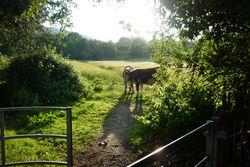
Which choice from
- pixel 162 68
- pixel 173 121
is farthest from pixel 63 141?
pixel 162 68

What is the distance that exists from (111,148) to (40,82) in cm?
757

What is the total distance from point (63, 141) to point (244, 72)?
19.0ft

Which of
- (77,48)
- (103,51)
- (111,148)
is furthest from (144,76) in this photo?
(103,51)

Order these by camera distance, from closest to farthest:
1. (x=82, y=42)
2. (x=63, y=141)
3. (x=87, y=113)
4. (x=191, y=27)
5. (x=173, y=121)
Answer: (x=191, y=27), (x=173, y=121), (x=63, y=141), (x=87, y=113), (x=82, y=42)

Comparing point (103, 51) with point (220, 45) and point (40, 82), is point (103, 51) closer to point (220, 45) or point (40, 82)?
point (40, 82)

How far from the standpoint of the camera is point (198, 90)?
4758 mm

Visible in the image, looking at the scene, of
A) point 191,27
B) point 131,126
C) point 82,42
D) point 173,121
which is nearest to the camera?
point 191,27

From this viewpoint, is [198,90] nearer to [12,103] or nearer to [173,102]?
[173,102]

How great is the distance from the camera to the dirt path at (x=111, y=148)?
5084mm

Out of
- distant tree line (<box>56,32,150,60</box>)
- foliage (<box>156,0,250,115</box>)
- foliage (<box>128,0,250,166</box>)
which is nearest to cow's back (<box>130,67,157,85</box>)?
foliage (<box>128,0,250,166</box>)

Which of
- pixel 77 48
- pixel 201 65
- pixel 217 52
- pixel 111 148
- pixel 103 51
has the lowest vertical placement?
pixel 111 148

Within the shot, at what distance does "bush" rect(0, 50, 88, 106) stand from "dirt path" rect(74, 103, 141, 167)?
4494mm

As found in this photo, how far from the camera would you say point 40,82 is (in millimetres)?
11195

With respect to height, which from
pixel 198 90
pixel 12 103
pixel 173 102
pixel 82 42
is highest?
pixel 82 42
